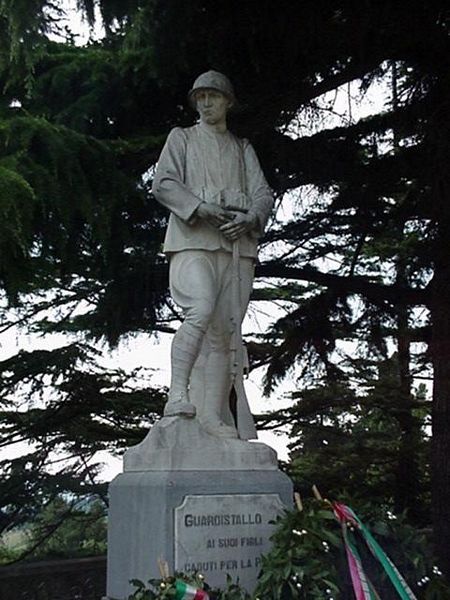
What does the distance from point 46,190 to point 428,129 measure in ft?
10.8

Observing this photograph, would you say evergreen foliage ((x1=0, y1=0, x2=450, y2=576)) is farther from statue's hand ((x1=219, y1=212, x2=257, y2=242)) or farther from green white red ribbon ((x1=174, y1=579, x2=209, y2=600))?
green white red ribbon ((x1=174, y1=579, x2=209, y2=600))

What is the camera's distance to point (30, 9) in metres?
5.98

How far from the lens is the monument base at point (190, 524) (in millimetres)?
4754

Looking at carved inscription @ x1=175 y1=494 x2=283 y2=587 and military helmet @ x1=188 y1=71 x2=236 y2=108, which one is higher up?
military helmet @ x1=188 y1=71 x2=236 y2=108

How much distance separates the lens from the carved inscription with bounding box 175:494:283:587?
4.76 m

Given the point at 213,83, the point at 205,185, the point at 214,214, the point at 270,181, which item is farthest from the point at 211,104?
the point at 270,181

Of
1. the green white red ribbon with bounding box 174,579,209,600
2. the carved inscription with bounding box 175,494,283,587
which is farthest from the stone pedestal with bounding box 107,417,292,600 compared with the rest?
the green white red ribbon with bounding box 174,579,209,600

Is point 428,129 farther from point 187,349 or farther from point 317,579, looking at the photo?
point 317,579

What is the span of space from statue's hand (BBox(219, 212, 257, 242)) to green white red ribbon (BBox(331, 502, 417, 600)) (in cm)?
177

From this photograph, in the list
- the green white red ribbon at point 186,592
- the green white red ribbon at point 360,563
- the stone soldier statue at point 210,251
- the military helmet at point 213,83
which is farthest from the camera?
the military helmet at point 213,83

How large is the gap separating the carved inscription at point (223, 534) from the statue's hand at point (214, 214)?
1.66 meters

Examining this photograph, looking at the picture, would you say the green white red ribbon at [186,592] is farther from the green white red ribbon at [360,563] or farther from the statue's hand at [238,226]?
the statue's hand at [238,226]

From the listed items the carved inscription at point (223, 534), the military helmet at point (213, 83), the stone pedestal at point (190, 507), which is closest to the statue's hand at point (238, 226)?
the military helmet at point (213, 83)

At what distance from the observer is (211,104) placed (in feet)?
19.2
